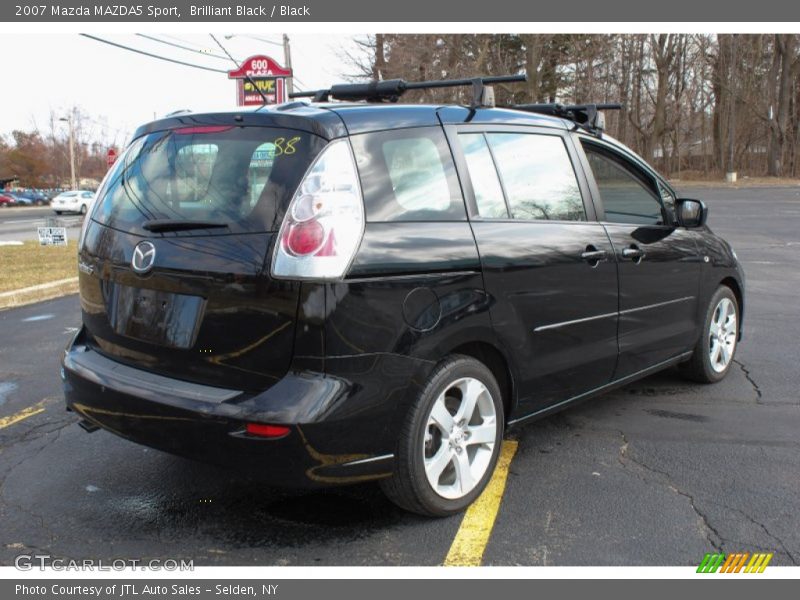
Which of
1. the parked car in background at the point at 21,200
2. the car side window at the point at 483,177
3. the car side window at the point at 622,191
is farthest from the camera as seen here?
the parked car in background at the point at 21,200

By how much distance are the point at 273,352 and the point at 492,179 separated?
141cm

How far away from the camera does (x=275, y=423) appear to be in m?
2.57

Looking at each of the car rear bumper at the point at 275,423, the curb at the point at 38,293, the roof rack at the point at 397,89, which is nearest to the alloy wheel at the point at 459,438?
the car rear bumper at the point at 275,423

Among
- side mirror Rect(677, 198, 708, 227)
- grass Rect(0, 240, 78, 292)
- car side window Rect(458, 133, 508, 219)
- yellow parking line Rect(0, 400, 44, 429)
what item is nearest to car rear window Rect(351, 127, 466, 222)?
car side window Rect(458, 133, 508, 219)

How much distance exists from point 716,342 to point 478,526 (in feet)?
9.43

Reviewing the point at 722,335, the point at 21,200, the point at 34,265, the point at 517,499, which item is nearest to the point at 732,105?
the point at 34,265

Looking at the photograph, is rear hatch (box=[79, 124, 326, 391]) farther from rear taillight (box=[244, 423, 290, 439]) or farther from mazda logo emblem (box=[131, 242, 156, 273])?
rear taillight (box=[244, 423, 290, 439])

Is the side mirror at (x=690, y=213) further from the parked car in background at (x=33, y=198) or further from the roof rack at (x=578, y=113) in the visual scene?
the parked car in background at (x=33, y=198)

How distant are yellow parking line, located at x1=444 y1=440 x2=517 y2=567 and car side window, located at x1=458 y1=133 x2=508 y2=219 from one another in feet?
4.25

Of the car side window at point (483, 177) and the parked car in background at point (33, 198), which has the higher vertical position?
the parked car in background at point (33, 198)

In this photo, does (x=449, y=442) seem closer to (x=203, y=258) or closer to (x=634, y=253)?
(x=203, y=258)

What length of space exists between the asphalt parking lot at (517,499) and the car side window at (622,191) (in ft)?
4.04

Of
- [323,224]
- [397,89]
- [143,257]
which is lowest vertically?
[143,257]

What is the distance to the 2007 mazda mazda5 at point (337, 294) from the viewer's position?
2.64 meters
